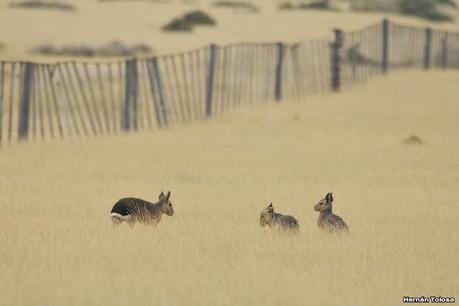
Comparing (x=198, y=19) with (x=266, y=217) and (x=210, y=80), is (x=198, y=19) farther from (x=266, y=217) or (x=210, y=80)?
(x=266, y=217)

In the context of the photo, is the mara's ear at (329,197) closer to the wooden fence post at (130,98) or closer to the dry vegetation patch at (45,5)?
the wooden fence post at (130,98)

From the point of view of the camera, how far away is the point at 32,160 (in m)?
16.8

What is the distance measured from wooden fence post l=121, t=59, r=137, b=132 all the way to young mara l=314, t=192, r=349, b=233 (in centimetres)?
1260

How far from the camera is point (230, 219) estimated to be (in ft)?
36.5

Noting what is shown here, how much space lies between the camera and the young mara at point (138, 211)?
32.8 feet

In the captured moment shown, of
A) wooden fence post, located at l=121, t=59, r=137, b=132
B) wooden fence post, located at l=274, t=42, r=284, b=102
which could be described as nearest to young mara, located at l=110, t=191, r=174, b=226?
wooden fence post, located at l=121, t=59, r=137, b=132

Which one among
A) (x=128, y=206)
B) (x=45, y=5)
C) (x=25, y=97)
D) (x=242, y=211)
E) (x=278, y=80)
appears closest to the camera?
(x=128, y=206)

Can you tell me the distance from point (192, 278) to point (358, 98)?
2166cm

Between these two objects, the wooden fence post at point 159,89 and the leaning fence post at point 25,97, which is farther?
the wooden fence post at point 159,89

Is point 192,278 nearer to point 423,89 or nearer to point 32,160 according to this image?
point 32,160

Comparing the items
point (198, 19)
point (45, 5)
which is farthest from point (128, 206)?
point (45, 5)

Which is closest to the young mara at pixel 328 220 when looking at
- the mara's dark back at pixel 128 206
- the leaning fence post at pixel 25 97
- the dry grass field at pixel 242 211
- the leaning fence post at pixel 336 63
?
the dry grass field at pixel 242 211

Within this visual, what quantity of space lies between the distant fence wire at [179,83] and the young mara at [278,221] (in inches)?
420

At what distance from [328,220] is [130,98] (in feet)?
42.6
